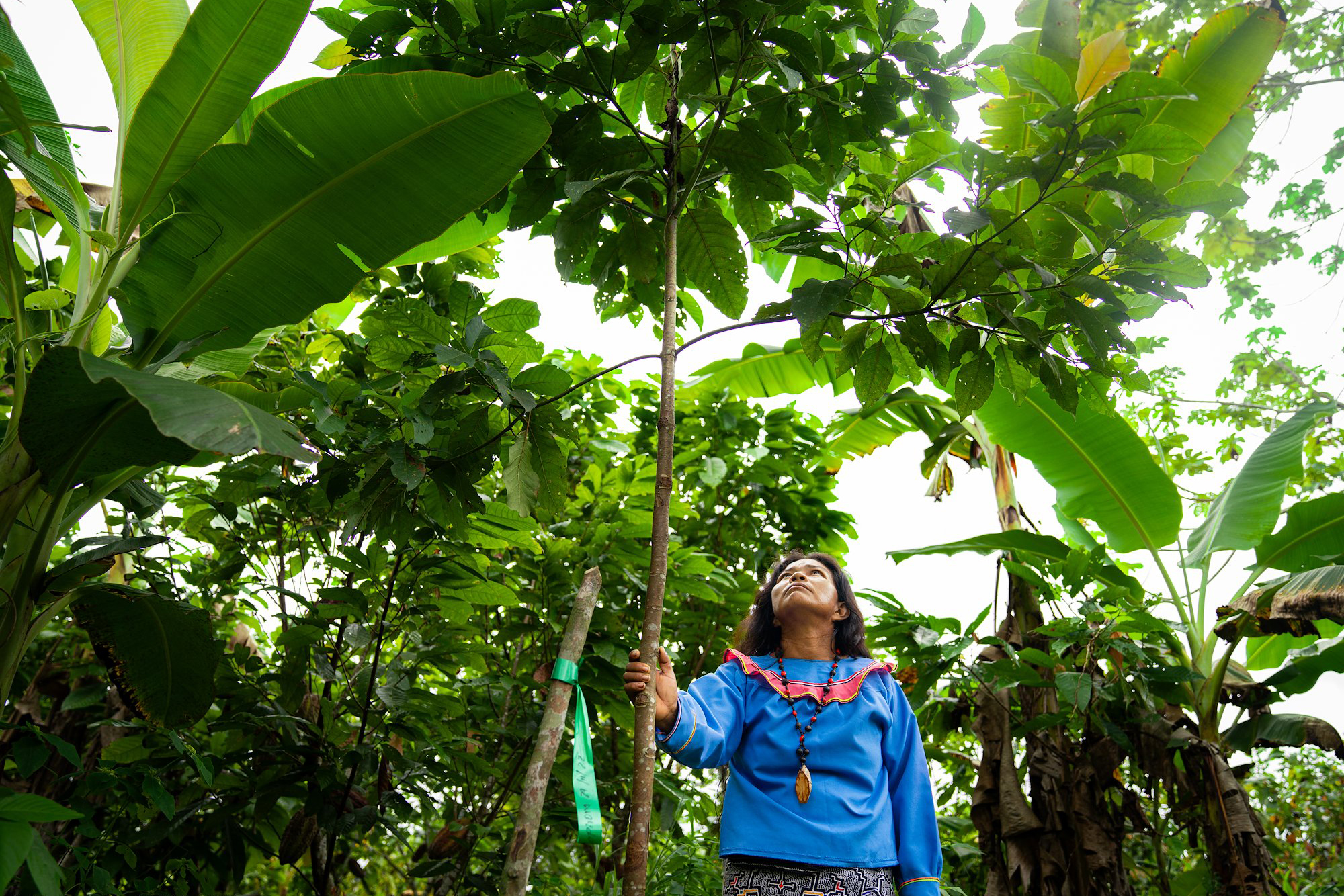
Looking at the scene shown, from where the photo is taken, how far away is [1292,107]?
541cm

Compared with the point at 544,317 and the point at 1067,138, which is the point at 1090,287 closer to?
the point at 1067,138

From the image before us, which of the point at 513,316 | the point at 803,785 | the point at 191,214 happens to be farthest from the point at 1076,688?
the point at 191,214

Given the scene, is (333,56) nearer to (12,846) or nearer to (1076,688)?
(12,846)

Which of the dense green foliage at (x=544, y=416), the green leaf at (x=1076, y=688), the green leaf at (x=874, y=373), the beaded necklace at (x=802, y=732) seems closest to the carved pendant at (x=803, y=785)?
the beaded necklace at (x=802, y=732)

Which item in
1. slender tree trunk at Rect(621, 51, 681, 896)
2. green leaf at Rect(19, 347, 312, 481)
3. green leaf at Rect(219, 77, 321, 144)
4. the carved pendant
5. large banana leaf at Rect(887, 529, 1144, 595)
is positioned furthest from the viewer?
large banana leaf at Rect(887, 529, 1144, 595)

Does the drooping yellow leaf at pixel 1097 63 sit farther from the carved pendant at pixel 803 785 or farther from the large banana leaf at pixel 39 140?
the large banana leaf at pixel 39 140

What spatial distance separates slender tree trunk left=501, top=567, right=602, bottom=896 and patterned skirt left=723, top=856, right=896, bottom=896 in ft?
2.10

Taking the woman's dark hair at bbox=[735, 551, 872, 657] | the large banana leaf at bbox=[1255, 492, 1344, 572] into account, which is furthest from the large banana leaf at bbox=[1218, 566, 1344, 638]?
the woman's dark hair at bbox=[735, 551, 872, 657]

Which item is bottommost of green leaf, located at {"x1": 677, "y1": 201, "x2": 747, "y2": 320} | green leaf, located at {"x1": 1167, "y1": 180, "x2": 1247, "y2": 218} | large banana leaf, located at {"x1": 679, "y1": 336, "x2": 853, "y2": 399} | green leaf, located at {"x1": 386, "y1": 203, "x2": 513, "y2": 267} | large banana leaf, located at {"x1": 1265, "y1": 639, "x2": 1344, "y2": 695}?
large banana leaf, located at {"x1": 1265, "y1": 639, "x2": 1344, "y2": 695}

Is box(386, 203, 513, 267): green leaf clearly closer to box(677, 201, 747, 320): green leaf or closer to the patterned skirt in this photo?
box(677, 201, 747, 320): green leaf

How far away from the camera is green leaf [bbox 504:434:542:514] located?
170 cm

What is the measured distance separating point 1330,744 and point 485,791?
2.97 meters

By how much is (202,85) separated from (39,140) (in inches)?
21.3

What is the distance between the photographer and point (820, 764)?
2062 mm
